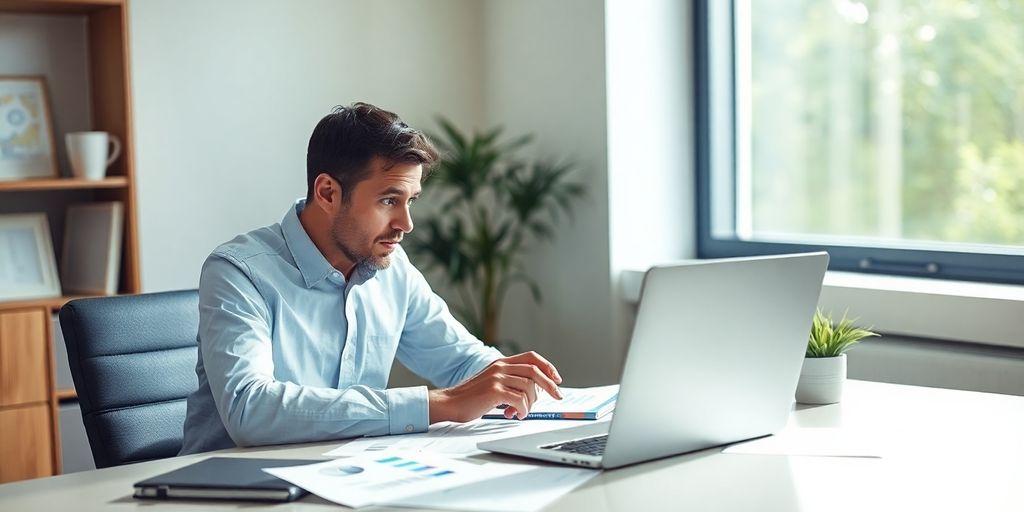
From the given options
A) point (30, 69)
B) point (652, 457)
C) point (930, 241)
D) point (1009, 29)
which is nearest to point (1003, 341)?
point (930, 241)

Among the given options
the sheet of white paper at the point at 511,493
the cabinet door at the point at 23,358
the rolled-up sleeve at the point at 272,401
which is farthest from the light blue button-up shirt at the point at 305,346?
the cabinet door at the point at 23,358

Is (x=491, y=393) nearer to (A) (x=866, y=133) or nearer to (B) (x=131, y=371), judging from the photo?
(B) (x=131, y=371)

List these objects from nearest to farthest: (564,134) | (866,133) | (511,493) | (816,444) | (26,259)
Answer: (511,493) < (816,444) < (26,259) < (866,133) < (564,134)

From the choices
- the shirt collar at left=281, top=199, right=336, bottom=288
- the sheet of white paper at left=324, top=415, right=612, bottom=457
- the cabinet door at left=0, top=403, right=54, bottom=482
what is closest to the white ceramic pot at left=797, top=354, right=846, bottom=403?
the sheet of white paper at left=324, top=415, right=612, bottom=457

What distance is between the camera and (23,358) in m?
3.16

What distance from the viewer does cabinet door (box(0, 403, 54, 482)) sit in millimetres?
3141

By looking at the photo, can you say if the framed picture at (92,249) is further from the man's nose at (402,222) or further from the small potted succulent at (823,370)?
the small potted succulent at (823,370)

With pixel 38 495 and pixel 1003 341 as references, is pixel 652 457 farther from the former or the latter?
pixel 1003 341

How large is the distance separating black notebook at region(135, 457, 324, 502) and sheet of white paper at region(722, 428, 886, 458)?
2.15ft

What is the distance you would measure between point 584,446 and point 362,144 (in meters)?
0.76

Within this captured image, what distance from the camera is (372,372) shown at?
2.23 m

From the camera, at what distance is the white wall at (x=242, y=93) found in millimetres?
3633

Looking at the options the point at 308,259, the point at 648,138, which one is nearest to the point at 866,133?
the point at 648,138

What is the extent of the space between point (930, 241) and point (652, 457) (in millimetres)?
1992
